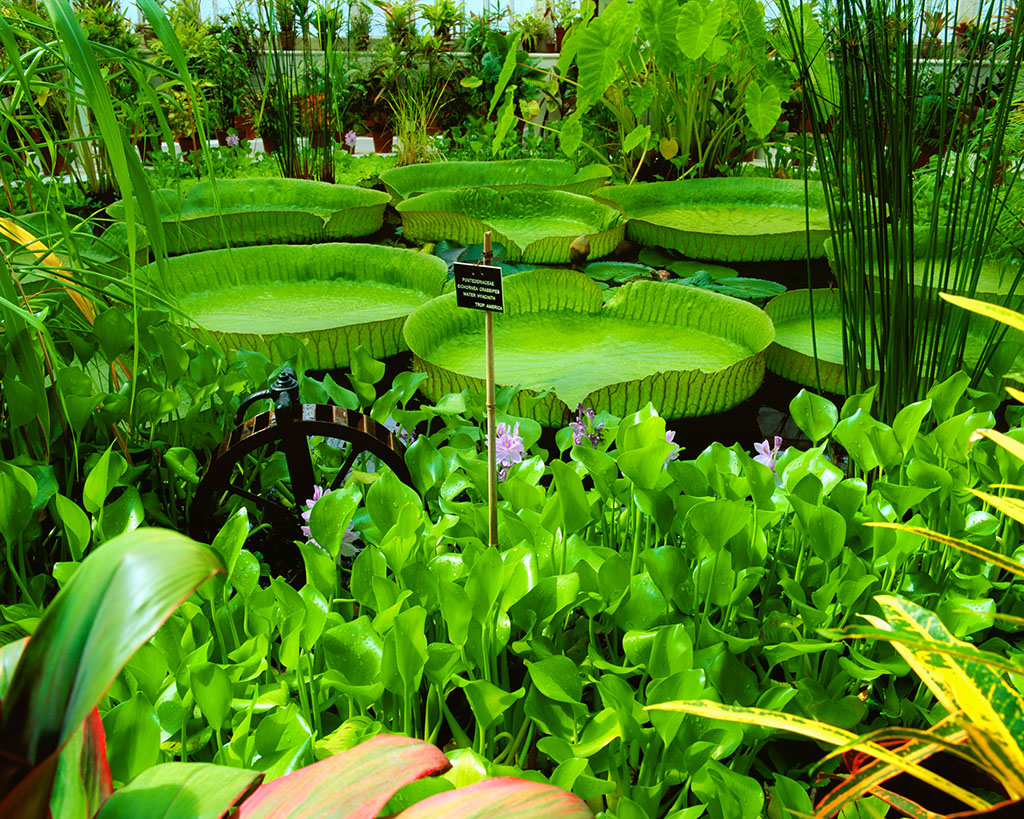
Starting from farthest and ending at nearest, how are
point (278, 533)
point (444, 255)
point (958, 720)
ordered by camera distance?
point (444, 255), point (278, 533), point (958, 720)

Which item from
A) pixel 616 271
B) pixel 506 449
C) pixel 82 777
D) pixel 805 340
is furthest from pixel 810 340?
pixel 82 777

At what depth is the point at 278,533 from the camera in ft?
3.06

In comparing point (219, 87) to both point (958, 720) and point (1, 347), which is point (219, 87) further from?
point (958, 720)

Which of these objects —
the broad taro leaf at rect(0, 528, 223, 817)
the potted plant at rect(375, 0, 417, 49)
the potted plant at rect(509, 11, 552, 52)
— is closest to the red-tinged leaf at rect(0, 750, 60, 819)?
the broad taro leaf at rect(0, 528, 223, 817)

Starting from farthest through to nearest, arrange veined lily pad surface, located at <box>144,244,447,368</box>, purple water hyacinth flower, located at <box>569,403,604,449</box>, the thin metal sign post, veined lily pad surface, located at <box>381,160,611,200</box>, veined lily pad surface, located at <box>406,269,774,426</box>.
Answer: veined lily pad surface, located at <box>381,160,611,200</box> < veined lily pad surface, located at <box>144,244,447,368</box> < veined lily pad surface, located at <box>406,269,774,426</box> < purple water hyacinth flower, located at <box>569,403,604,449</box> < the thin metal sign post

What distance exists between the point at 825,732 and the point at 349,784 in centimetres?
25

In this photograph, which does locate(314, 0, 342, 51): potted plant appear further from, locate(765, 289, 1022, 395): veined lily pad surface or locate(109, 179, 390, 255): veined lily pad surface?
locate(765, 289, 1022, 395): veined lily pad surface

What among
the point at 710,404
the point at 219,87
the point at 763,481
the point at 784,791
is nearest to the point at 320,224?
the point at 710,404

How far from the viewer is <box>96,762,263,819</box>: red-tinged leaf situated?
0.35 m

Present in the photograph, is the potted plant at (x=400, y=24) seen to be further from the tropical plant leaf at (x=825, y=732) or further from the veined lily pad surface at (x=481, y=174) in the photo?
the tropical plant leaf at (x=825, y=732)

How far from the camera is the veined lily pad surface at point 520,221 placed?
1.98m

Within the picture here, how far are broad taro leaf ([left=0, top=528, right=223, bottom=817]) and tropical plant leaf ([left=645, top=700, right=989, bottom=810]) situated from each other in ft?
0.99

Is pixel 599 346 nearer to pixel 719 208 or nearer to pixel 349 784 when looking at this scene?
pixel 719 208

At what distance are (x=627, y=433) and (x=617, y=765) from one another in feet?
0.99
